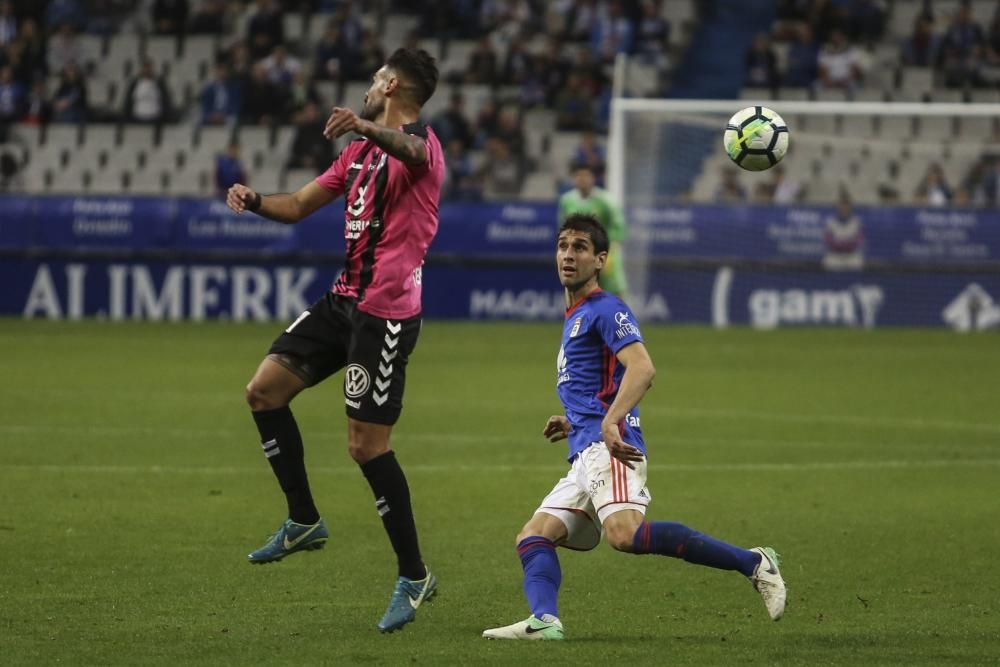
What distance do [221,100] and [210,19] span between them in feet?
8.40

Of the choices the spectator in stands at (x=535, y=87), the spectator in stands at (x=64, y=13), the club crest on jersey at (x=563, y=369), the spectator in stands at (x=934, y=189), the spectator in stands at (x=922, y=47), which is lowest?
the spectator in stands at (x=934, y=189)

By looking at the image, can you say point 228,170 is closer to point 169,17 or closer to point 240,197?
point 169,17

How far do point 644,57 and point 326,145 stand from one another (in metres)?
5.91

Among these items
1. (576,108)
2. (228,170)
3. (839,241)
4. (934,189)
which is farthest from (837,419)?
(576,108)

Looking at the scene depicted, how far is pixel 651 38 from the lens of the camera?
30266mm

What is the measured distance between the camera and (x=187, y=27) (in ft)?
104

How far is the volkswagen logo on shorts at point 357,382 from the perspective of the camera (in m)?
7.09

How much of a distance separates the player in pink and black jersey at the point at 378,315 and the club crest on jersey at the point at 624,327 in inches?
38.6

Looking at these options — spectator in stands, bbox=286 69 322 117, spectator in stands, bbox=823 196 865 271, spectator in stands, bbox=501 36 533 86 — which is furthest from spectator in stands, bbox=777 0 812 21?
spectator in stands, bbox=286 69 322 117

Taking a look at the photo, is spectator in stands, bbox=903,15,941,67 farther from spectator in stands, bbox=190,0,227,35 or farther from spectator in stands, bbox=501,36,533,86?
spectator in stands, bbox=190,0,227,35

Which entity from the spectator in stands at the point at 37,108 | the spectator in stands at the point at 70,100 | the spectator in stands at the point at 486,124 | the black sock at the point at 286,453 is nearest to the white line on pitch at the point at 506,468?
the black sock at the point at 286,453

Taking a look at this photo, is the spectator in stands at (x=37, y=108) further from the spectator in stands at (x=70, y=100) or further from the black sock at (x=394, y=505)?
the black sock at (x=394, y=505)

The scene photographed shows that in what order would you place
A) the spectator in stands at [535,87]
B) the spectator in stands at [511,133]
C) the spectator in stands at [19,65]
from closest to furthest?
the spectator in stands at [511,133] → the spectator in stands at [535,87] → the spectator in stands at [19,65]

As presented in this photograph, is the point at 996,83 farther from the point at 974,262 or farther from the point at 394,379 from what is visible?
the point at 394,379
